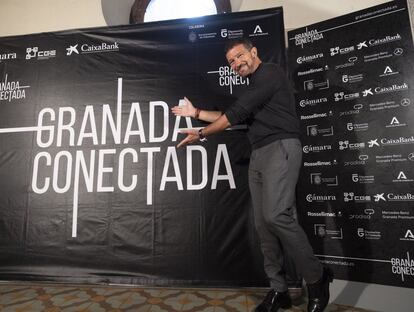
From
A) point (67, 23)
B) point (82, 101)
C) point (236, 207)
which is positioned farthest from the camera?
point (67, 23)

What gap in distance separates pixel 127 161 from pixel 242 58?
1227 mm

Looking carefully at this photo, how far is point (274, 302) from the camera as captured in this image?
5.15ft

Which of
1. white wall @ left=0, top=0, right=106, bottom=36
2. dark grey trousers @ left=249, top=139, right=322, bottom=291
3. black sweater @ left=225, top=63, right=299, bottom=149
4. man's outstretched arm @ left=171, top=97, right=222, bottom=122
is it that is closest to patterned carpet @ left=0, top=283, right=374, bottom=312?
dark grey trousers @ left=249, top=139, right=322, bottom=291

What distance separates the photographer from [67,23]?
280 cm

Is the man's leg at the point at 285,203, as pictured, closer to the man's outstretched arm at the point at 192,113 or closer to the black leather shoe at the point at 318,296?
the black leather shoe at the point at 318,296

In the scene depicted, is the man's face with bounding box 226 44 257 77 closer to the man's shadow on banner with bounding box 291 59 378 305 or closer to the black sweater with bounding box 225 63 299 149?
the black sweater with bounding box 225 63 299 149

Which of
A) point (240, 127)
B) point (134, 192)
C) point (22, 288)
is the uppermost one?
point (240, 127)

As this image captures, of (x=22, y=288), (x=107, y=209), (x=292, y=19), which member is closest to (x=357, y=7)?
(x=292, y=19)

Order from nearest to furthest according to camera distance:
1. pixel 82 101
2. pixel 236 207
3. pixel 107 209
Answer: pixel 236 207, pixel 107 209, pixel 82 101

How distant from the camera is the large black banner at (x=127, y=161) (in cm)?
212

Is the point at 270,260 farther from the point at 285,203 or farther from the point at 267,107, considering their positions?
the point at 267,107

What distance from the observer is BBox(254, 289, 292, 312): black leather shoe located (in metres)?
1.56

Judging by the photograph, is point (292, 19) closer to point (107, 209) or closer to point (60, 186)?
point (107, 209)

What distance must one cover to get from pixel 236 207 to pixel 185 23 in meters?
1.55
